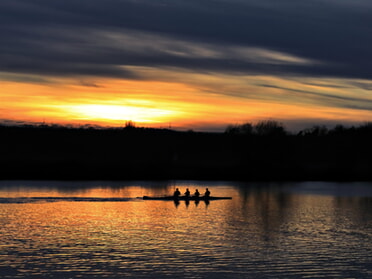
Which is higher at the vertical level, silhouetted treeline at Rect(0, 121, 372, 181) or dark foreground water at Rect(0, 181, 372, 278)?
silhouetted treeline at Rect(0, 121, 372, 181)

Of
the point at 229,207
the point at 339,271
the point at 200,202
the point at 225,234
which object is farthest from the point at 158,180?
the point at 339,271

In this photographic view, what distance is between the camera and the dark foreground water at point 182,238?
2755 centimetres

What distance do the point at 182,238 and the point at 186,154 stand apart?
5360 inches

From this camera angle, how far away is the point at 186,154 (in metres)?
173

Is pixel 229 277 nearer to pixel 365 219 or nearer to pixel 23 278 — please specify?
pixel 23 278

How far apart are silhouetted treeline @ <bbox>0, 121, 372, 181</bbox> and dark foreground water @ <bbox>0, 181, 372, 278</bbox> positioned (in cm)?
3096

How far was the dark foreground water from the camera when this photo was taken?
27.5 m

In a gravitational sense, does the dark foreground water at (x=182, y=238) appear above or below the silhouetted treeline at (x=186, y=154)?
below

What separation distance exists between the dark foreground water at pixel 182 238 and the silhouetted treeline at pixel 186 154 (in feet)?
102

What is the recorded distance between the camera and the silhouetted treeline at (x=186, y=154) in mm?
99625

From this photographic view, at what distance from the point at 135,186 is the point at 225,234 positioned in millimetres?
48930

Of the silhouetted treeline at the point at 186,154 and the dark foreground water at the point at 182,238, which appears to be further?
the silhouetted treeline at the point at 186,154

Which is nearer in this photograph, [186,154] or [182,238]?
[182,238]

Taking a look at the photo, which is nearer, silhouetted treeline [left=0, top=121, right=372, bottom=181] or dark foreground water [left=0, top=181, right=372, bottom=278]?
dark foreground water [left=0, top=181, right=372, bottom=278]
